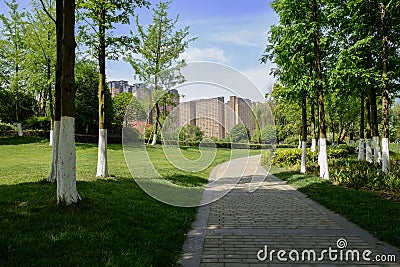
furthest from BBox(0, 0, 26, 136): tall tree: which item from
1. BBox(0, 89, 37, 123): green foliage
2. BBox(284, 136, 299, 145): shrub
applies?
BBox(284, 136, 299, 145): shrub

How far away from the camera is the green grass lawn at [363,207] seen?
5.74 m

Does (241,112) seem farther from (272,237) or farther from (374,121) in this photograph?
(374,121)

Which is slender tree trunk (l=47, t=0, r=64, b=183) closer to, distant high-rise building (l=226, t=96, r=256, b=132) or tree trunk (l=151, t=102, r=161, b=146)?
tree trunk (l=151, t=102, r=161, b=146)

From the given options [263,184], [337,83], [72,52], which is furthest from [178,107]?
[337,83]

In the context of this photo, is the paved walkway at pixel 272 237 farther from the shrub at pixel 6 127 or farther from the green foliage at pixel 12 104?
the shrub at pixel 6 127

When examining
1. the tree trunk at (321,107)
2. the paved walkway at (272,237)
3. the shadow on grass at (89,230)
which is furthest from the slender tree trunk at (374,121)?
the shadow on grass at (89,230)

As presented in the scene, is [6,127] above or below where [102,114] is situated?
below

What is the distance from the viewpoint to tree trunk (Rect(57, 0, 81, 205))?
19.9ft

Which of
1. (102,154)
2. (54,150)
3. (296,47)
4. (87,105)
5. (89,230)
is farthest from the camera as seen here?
(87,105)

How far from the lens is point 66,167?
6090 mm

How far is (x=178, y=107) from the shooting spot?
8.96 metres

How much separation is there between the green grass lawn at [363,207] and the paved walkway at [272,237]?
23cm

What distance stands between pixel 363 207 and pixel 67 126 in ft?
22.4

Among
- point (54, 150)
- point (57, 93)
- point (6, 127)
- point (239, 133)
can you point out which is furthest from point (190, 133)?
point (6, 127)
